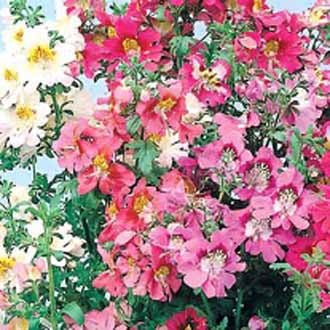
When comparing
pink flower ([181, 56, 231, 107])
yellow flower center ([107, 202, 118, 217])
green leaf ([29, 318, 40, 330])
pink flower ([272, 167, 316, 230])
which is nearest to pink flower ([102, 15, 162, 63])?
pink flower ([181, 56, 231, 107])

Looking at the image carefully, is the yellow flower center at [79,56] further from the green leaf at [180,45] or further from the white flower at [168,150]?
the white flower at [168,150]

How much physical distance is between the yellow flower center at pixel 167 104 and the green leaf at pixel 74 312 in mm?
445

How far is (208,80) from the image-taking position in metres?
2.65

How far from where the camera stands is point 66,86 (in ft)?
9.10

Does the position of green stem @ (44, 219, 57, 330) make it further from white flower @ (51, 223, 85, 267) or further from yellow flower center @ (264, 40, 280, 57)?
yellow flower center @ (264, 40, 280, 57)

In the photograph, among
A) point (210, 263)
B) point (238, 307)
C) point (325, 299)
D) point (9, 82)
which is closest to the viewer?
point (325, 299)

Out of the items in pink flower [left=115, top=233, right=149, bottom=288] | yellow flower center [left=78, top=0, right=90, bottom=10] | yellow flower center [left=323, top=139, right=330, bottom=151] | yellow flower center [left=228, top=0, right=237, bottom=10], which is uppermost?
yellow flower center [left=78, top=0, right=90, bottom=10]

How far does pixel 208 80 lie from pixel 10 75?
42 cm

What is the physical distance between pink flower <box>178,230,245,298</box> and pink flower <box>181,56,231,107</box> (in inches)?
13.3

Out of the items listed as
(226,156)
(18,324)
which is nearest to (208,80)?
(226,156)

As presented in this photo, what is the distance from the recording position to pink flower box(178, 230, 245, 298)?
7.93 ft

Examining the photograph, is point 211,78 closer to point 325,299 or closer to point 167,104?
point 167,104

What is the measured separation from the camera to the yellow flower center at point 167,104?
2.51 meters

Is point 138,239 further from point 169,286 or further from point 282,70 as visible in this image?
point 282,70
